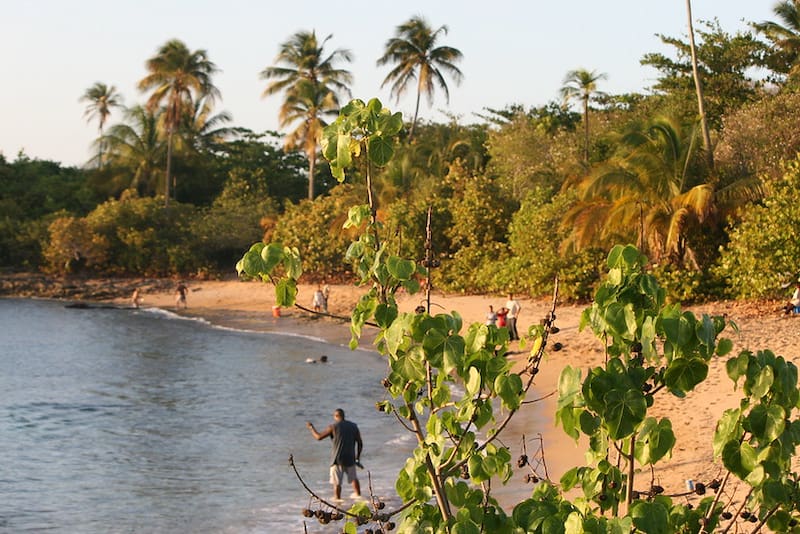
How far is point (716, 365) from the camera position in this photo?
18.8m

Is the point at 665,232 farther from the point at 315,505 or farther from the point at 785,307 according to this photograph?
the point at 315,505

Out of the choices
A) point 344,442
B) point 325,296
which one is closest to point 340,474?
point 344,442

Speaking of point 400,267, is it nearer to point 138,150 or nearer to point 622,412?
point 622,412

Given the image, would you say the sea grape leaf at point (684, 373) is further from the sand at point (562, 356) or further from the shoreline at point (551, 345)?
the sand at point (562, 356)

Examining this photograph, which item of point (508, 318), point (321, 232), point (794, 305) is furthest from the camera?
point (321, 232)

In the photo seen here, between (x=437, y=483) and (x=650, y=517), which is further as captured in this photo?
(x=437, y=483)

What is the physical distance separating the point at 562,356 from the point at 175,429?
9191 mm

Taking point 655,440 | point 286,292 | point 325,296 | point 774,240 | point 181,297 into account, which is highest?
point 774,240

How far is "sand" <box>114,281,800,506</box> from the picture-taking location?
13.0 metres

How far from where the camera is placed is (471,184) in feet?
123

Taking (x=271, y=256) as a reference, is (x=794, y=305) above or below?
below

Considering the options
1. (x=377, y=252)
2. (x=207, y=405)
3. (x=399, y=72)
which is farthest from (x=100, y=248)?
(x=377, y=252)

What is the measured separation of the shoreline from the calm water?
2107mm

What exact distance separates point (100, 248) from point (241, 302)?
1307 centimetres
